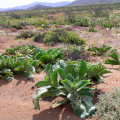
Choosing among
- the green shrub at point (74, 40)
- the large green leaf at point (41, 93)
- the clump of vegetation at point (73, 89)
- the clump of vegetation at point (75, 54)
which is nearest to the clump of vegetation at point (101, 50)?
the clump of vegetation at point (75, 54)

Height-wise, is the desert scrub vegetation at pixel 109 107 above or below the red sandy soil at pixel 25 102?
above

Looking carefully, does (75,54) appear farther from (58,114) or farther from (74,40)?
(58,114)

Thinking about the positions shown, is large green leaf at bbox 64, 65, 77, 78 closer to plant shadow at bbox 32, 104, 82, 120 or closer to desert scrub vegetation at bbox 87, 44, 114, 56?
plant shadow at bbox 32, 104, 82, 120

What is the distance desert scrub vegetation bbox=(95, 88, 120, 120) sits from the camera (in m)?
1.97

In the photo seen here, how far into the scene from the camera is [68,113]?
2.36 metres

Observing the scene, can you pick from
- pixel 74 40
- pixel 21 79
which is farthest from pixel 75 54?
pixel 74 40

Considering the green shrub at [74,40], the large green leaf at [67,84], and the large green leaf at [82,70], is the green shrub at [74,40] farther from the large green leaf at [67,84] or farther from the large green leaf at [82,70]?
the large green leaf at [67,84]

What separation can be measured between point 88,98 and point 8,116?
50.1 inches

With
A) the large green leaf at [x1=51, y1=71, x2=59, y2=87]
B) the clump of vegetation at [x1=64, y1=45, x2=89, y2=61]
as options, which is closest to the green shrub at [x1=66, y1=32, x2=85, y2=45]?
the clump of vegetation at [x1=64, y1=45, x2=89, y2=61]

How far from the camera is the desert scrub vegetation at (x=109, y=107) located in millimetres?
1971

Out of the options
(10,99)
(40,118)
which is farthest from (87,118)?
(10,99)

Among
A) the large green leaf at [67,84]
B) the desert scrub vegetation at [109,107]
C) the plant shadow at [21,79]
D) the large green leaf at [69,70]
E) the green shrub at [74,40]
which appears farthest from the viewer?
the green shrub at [74,40]

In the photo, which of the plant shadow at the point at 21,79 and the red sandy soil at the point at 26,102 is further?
the plant shadow at the point at 21,79

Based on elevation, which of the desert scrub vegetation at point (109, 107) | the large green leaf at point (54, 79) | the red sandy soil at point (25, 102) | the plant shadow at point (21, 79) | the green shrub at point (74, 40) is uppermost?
the large green leaf at point (54, 79)
